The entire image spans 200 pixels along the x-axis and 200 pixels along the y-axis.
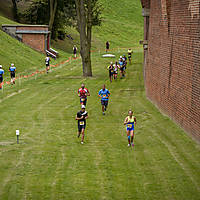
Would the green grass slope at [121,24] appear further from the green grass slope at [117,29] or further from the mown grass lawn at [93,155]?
the mown grass lawn at [93,155]

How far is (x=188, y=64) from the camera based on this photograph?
2188 cm

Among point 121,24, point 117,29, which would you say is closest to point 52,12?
point 117,29

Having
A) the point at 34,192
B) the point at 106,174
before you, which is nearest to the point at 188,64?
the point at 106,174

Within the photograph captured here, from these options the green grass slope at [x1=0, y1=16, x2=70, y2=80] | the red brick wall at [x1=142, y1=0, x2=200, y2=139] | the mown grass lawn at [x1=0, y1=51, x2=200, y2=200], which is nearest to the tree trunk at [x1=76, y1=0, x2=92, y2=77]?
the green grass slope at [x1=0, y1=16, x2=70, y2=80]

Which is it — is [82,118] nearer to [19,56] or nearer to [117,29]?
[19,56]

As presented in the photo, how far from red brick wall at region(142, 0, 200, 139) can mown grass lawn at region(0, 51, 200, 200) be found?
81 cm

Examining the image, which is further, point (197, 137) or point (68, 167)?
point (197, 137)

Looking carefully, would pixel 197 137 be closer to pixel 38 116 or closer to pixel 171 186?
pixel 171 186

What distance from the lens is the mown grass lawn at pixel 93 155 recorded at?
1446 centimetres

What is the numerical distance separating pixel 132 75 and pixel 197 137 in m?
27.9

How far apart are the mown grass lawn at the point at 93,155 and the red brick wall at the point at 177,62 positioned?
810 millimetres

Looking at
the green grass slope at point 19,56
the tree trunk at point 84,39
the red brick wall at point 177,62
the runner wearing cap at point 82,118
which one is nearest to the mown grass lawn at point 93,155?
the runner wearing cap at point 82,118

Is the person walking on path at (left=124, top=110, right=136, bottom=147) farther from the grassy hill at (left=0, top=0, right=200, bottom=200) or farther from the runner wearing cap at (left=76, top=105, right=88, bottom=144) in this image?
the runner wearing cap at (left=76, top=105, right=88, bottom=144)

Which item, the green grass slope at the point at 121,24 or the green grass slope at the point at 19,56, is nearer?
the green grass slope at the point at 19,56
